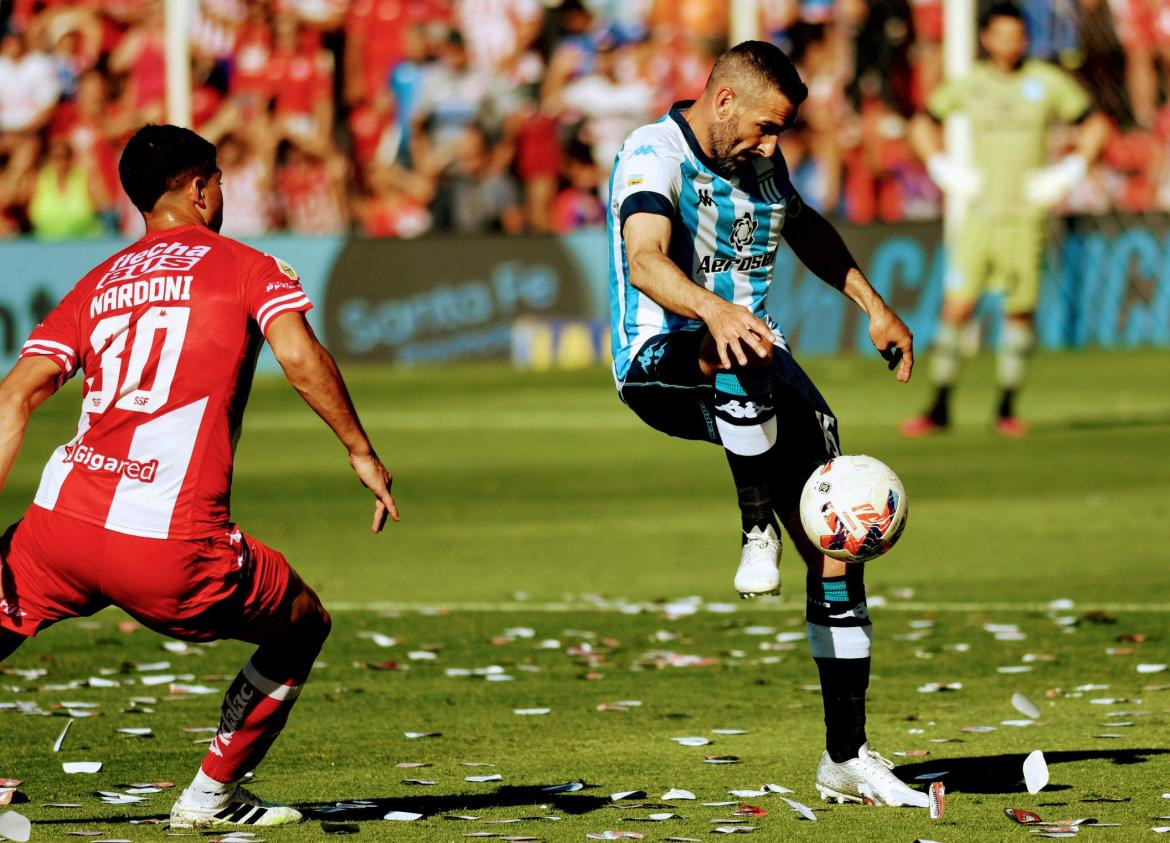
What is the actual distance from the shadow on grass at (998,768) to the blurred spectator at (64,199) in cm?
1805

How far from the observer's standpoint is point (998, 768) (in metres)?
6.12

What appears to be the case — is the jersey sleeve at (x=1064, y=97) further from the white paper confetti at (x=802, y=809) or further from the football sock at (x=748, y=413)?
the white paper confetti at (x=802, y=809)

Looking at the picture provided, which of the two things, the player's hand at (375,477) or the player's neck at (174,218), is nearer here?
A: the player's hand at (375,477)

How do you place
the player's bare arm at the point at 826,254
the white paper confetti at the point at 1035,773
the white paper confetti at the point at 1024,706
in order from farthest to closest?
the white paper confetti at the point at 1024,706
the player's bare arm at the point at 826,254
the white paper confetti at the point at 1035,773

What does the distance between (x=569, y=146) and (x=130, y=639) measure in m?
15.4

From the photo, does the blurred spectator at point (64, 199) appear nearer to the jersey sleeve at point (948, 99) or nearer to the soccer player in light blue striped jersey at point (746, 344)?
the jersey sleeve at point (948, 99)

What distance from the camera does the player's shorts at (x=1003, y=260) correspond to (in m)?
15.9

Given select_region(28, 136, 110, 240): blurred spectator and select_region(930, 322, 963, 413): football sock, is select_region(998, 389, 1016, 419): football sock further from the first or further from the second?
select_region(28, 136, 110, 240): blurred spectator

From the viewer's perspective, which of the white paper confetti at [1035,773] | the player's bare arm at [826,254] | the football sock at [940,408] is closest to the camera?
the white paper confetti at [1035,773]

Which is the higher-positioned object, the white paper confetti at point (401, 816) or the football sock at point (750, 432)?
the football sock at point (750, 432)

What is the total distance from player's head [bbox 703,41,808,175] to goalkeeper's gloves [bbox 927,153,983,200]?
1037cm

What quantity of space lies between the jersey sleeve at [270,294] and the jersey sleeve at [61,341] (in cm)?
42

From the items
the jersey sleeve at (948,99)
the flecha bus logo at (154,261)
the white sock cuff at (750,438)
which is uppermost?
the jersey sleeve at (948,99)

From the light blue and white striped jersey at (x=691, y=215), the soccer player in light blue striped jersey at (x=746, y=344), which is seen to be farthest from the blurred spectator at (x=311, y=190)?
the soccer player in light blue striped jersey at (x=746, y=344)
